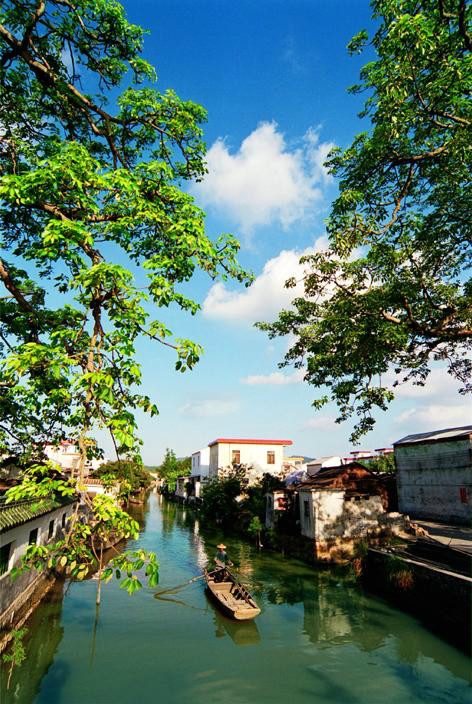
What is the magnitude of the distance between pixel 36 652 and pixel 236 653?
248 inches

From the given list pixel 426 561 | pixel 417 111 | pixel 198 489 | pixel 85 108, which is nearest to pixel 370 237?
pixel 417 111

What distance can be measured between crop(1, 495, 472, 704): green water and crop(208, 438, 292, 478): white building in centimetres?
3164

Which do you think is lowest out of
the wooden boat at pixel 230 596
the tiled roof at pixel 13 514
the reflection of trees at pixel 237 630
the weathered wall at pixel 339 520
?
the reflection of trees at pixel 237 630

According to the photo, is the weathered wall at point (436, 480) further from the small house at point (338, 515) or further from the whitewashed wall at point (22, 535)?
the whitewashed wall at point (22, 535)

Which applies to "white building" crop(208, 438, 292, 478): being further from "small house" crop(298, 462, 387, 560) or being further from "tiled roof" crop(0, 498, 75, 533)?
"tiled roof" crop(0, 498, 75, 533)

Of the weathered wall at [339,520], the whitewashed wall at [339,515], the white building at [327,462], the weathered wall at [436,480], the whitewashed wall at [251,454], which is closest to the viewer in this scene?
the weathered wall at [339,520]

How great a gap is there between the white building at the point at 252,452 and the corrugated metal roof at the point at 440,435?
2184cm

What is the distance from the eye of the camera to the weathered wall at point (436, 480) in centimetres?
2392

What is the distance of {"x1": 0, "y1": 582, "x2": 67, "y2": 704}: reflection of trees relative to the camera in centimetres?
969

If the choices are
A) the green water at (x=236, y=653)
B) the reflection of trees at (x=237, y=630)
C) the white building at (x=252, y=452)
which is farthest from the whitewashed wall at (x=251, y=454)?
the reflection of trees at (x=237, y=630)

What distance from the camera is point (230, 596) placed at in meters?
15.8

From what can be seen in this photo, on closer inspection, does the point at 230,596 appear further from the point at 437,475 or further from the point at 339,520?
the point at 437,475

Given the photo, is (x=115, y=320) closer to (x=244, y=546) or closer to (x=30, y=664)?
(x=30, y=664)

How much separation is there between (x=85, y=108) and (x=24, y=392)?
6021 mm
